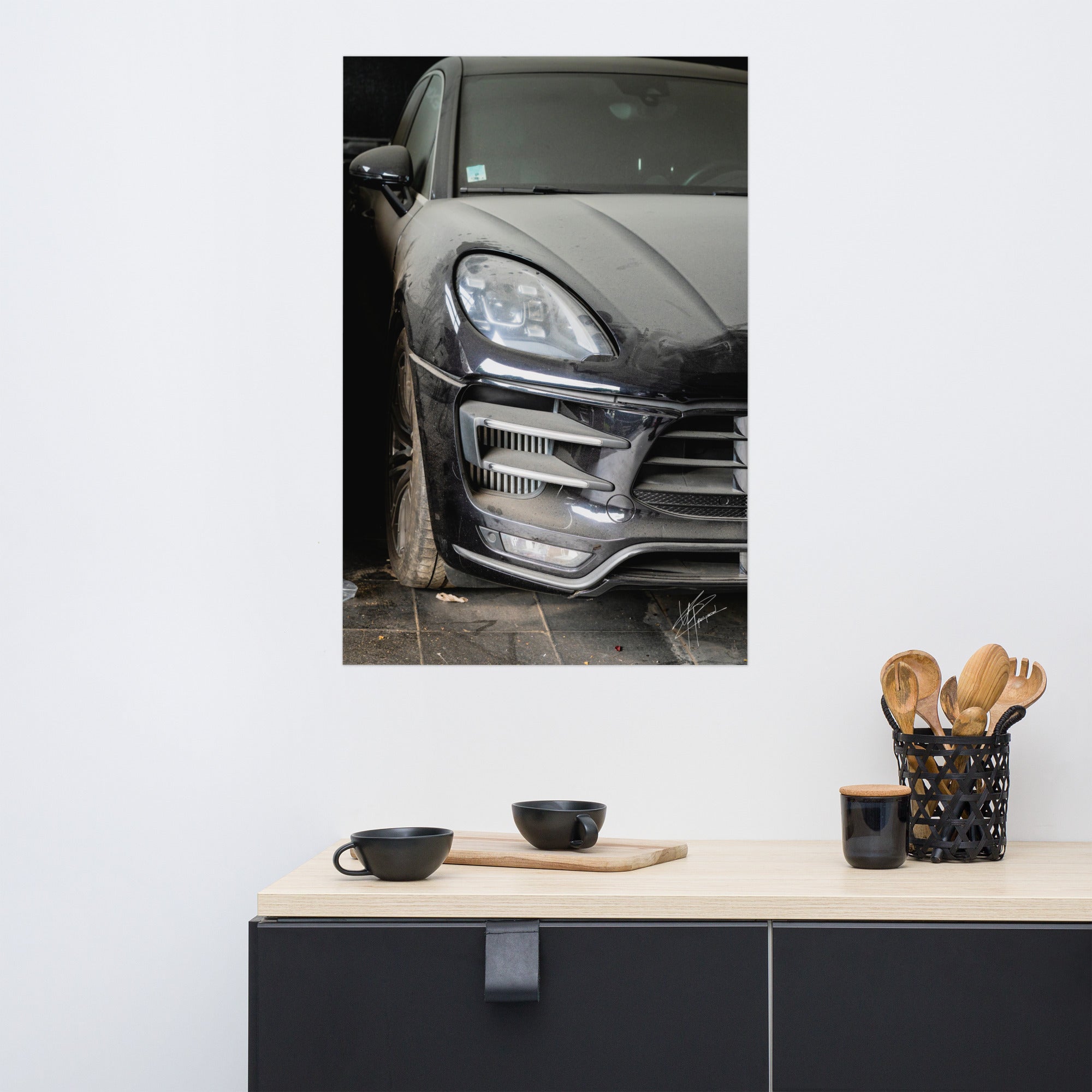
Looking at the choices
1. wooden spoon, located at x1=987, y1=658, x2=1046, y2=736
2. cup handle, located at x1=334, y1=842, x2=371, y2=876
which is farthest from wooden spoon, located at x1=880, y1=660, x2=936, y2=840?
cup handle, located at x1=334, y1=842, x2=371, y2=876

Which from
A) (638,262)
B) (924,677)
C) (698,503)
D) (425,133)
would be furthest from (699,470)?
(425,133)

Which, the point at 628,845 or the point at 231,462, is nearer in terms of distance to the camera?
the point at 628,845

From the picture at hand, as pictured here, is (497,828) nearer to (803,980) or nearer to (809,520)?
(803,980)

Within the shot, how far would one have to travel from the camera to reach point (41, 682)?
142 centimetres

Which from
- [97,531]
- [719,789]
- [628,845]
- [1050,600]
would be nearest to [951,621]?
[1050,600]

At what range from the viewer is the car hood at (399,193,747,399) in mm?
1392

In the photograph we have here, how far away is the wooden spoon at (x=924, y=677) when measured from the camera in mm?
1297

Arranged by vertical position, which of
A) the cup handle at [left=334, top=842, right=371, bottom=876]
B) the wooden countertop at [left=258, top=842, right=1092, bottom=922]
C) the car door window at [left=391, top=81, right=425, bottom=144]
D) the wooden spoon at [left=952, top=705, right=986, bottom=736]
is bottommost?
the wooden countertop at [left=258, top=842, right=1092, bottom=922]

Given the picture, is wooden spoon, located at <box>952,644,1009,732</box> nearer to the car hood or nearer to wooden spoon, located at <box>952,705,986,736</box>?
wooden spoon, located at <box>952,705,986,736</box>

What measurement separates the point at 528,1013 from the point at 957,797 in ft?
1.90

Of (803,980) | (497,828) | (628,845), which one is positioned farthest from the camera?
(497,828)

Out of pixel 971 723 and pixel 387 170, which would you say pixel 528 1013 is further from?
pixel 387 170

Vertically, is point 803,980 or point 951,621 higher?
point 951,621

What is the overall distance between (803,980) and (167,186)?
1.32m
